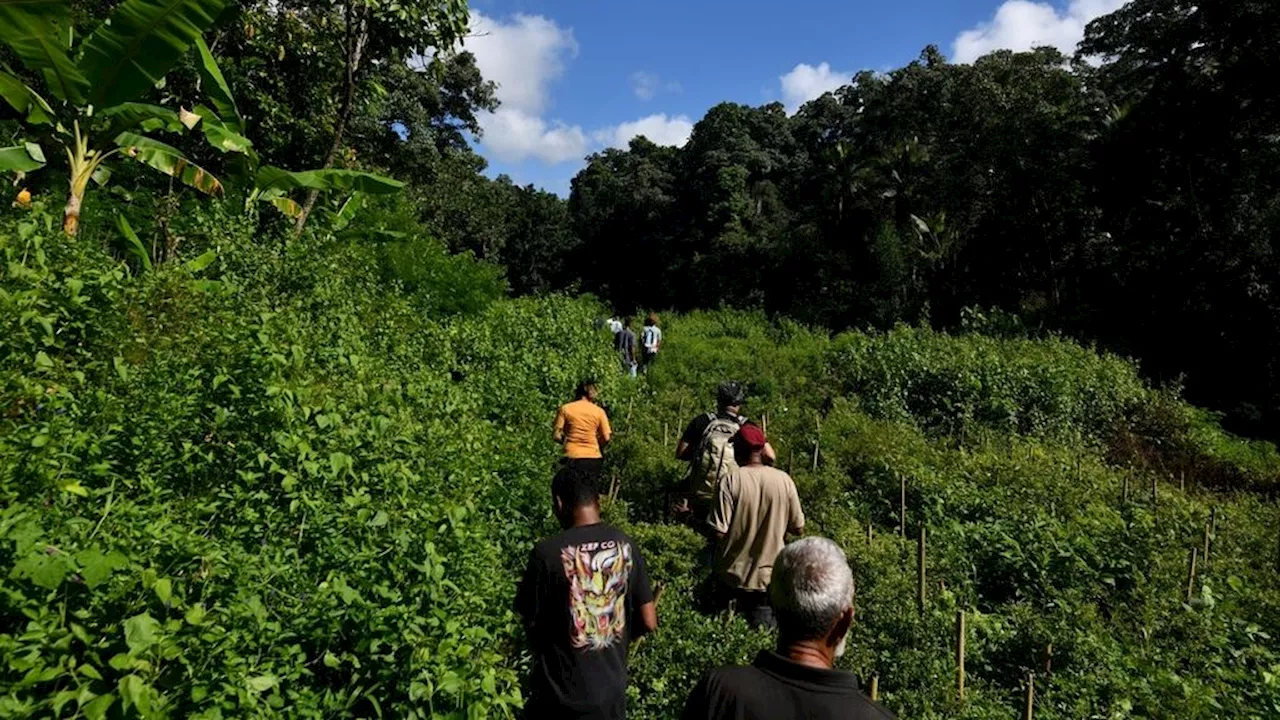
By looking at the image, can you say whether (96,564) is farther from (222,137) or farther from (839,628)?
(222,137)

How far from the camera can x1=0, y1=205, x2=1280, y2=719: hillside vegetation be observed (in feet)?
6.84

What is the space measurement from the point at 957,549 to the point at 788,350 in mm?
12312

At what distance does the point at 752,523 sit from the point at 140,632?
122 inches

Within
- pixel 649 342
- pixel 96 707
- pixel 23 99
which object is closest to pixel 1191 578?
pixel 96 707

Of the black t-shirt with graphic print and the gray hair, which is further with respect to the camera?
the black t-shirt with graphic print

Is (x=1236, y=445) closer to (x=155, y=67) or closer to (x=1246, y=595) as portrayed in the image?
(x=1246, y=595)

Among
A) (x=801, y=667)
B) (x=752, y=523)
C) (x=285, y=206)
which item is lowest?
(x=752, y=523)

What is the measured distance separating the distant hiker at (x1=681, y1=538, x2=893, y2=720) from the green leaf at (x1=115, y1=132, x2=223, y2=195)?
19.1ft

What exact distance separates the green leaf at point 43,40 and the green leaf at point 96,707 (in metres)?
3.38

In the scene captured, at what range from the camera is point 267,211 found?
11.3 metres

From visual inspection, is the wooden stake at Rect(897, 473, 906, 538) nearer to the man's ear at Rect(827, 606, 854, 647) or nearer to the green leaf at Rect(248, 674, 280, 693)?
the man's ear at Rect(827, 606, 854, 647)

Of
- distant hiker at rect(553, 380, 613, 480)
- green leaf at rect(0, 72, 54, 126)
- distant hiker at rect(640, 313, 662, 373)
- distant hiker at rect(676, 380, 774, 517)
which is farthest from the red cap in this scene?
distant hiker at rect(640, 313, 662, 373)

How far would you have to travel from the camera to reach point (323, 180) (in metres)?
6.23

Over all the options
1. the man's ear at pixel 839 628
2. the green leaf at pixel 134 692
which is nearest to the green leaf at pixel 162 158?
the green leaf at pixel 134 692
